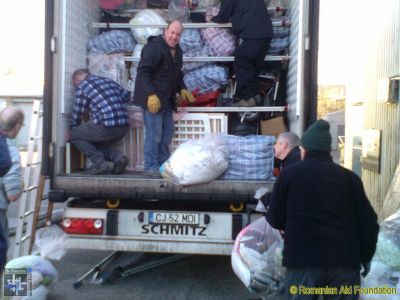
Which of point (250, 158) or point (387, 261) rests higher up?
point (250, 158)

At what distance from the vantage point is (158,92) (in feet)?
15.1

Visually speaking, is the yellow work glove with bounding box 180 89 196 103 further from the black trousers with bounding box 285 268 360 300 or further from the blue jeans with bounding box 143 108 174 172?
the black trousers with bounding box 285 268 360 300

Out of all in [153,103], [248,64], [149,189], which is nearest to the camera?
[149,189]

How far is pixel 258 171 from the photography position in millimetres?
4176

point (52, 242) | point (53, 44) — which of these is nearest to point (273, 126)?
point (53, 44)

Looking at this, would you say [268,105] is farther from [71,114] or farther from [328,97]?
[328,97]

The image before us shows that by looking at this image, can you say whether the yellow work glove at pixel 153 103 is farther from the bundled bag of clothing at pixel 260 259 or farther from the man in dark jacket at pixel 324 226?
the man in dark jacket at pixel 324 226

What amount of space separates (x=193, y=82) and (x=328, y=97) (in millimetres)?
38583

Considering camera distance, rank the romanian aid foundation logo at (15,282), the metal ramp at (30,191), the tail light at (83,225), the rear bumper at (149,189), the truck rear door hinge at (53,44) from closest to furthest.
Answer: the romanian aid foundation logo at (15,282) → the rear bumper at (149,189) → the tail light at (83,225) → the truck rear door hinge at (53,44) → the metal ramp at (30,191)

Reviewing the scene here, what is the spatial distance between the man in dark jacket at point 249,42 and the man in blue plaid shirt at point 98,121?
1148 millimetres

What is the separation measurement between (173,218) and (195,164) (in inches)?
18.8

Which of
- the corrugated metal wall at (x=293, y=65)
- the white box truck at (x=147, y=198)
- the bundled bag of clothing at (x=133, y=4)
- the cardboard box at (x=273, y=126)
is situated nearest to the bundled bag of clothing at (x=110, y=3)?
the bundled bag of clothing at (x=133, y=4)

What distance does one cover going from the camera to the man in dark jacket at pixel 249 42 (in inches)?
196

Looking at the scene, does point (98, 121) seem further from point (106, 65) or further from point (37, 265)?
point (37, 265)
